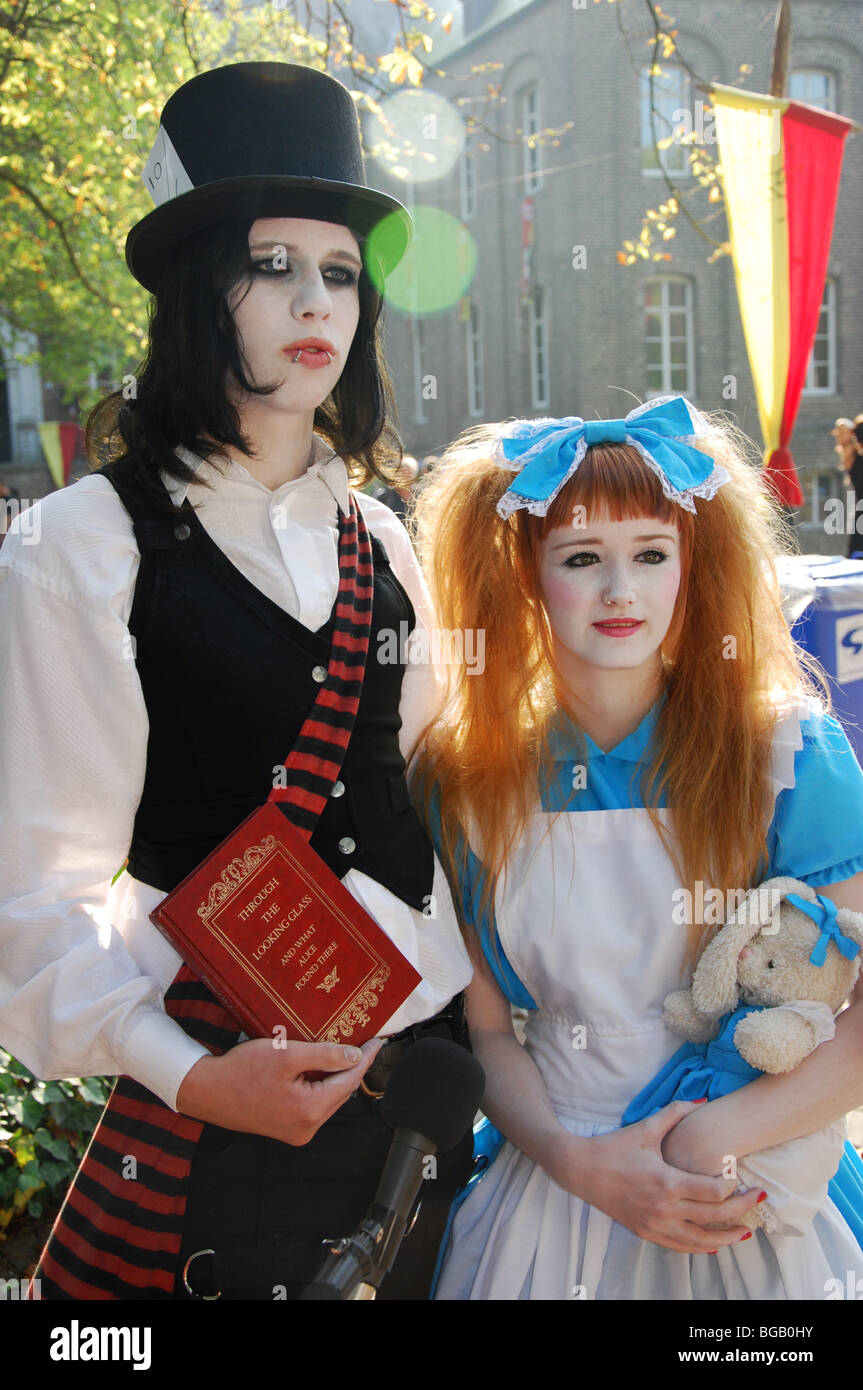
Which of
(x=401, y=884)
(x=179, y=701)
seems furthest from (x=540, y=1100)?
(x=179, y=701)

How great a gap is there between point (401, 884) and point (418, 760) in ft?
1.07

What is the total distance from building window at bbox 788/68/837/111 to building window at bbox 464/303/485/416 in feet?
22.6

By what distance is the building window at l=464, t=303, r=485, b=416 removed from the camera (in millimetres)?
23391

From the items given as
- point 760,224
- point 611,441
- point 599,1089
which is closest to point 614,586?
point 611,441

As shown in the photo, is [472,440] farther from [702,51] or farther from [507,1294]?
[702,51]

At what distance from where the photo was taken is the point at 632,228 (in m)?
19.9

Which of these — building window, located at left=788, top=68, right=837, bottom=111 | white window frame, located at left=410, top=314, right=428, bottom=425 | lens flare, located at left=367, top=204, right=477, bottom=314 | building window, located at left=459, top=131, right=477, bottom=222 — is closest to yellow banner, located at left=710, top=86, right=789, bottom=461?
building window, located at left=788, top=68, right=837, bottom=111

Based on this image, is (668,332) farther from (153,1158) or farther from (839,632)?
(153,1158)

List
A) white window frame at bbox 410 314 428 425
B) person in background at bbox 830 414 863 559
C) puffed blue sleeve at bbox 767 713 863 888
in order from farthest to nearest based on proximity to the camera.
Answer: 1. white window frame at bbox 410 314 428 425
2. person in background at bbox 830 414 863 559
3. puffed blue sleeve at bbox 767 713 863 888

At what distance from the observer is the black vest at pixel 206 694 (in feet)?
5.45

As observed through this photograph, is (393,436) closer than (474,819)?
No

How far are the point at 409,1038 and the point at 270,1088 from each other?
32 centimetres

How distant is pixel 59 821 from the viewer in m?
1.59

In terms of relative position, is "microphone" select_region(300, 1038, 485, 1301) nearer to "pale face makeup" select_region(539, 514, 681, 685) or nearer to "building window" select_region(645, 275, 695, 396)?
"pale face makeup" select_region(539, 514, 681, 685)
